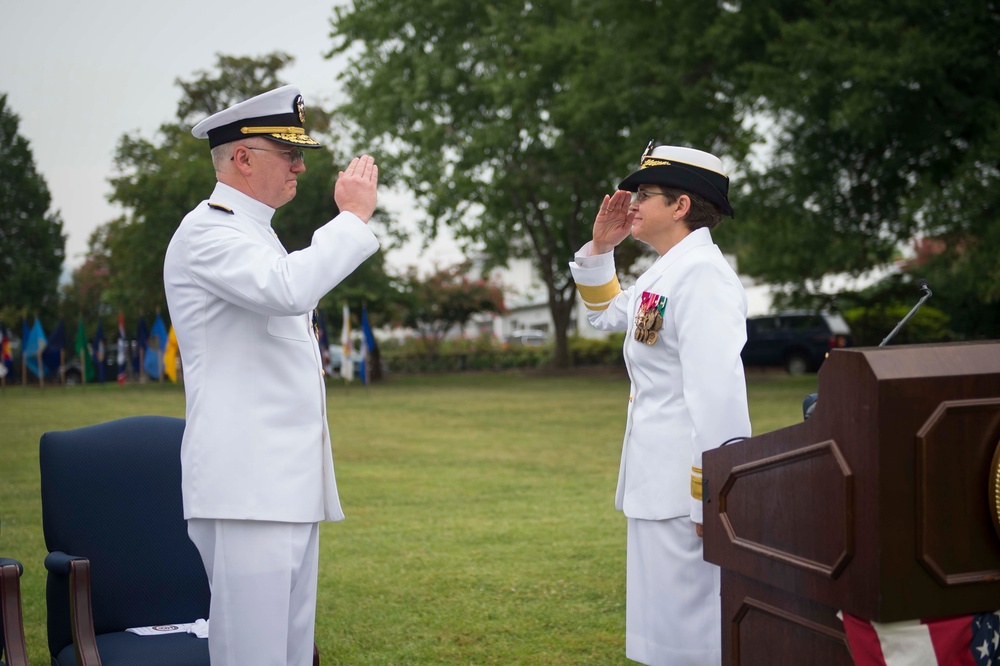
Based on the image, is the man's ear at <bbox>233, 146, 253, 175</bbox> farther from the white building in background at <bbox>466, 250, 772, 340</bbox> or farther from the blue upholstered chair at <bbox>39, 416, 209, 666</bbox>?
the white building in background at <bbox>466, 250, 772, 340</bbox>

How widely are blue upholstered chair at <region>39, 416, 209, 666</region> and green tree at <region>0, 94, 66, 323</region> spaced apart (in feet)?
143

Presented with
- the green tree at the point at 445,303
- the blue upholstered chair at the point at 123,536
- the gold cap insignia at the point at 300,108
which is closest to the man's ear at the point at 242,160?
the gold cap insignia at the point at 300,108

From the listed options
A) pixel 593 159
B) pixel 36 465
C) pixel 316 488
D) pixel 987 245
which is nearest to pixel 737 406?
pixel 316 488

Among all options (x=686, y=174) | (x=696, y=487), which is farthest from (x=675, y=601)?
(x=686, y=174)

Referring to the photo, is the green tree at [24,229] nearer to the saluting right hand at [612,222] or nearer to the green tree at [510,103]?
the green tree at [510,103]

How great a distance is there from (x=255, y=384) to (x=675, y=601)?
Result: 1.32 meters

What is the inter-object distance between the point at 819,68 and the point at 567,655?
54.9ft

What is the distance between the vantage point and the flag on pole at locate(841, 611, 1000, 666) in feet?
6.48

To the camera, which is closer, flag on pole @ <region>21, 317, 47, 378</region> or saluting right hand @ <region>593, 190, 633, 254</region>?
saluting right hand @ <region>593, 190, 633, 254</region>

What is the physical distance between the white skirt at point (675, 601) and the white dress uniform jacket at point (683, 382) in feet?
0.27

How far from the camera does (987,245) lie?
18.5 m

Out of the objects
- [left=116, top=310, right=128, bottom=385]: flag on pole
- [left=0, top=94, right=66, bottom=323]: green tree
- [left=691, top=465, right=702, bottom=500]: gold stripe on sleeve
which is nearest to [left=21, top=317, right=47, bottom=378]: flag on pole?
[left=116, top=310, right=128, bottom=385]: flag on pole

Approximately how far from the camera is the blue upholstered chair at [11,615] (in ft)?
8.86

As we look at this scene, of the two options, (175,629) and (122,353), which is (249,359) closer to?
(175,629)
